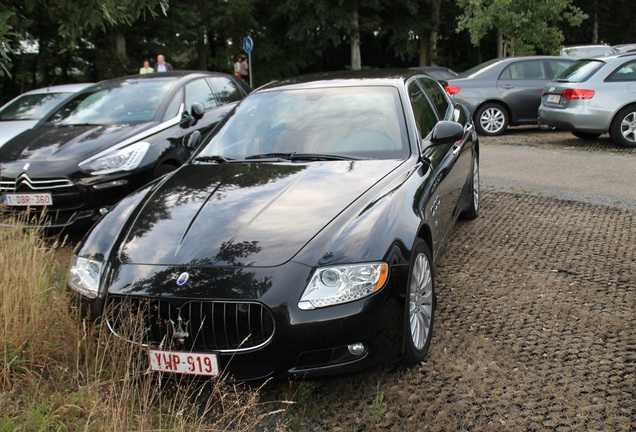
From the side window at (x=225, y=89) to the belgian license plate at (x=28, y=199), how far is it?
10.2 ft

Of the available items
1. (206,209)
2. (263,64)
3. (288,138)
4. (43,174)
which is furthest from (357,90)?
(263,64)

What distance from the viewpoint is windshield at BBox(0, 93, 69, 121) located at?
9875 mm

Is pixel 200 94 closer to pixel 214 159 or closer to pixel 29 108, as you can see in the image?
pixel 214 159

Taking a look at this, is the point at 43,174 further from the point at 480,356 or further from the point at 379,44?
the point at 379,44

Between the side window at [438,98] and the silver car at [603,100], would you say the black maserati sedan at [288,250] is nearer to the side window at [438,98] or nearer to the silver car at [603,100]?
the side window at [438,98]

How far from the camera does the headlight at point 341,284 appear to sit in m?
2.88

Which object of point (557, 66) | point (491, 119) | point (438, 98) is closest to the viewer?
point (438, 98)

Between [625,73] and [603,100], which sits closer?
[603,100]

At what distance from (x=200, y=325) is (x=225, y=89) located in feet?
20.3

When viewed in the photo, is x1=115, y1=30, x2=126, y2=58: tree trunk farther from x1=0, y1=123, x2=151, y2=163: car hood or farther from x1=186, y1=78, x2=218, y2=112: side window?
x1=0, y1=123, x2=151, y2=163: car hood

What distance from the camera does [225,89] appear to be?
28.2ft

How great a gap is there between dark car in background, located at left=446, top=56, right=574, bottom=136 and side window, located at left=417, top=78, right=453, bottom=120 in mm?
6782

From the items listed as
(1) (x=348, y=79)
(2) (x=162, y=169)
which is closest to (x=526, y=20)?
(2) (x=162, y=169)

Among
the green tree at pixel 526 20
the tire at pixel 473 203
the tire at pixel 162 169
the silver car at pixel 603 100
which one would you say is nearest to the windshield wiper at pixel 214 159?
the tire at pixel 162 169
